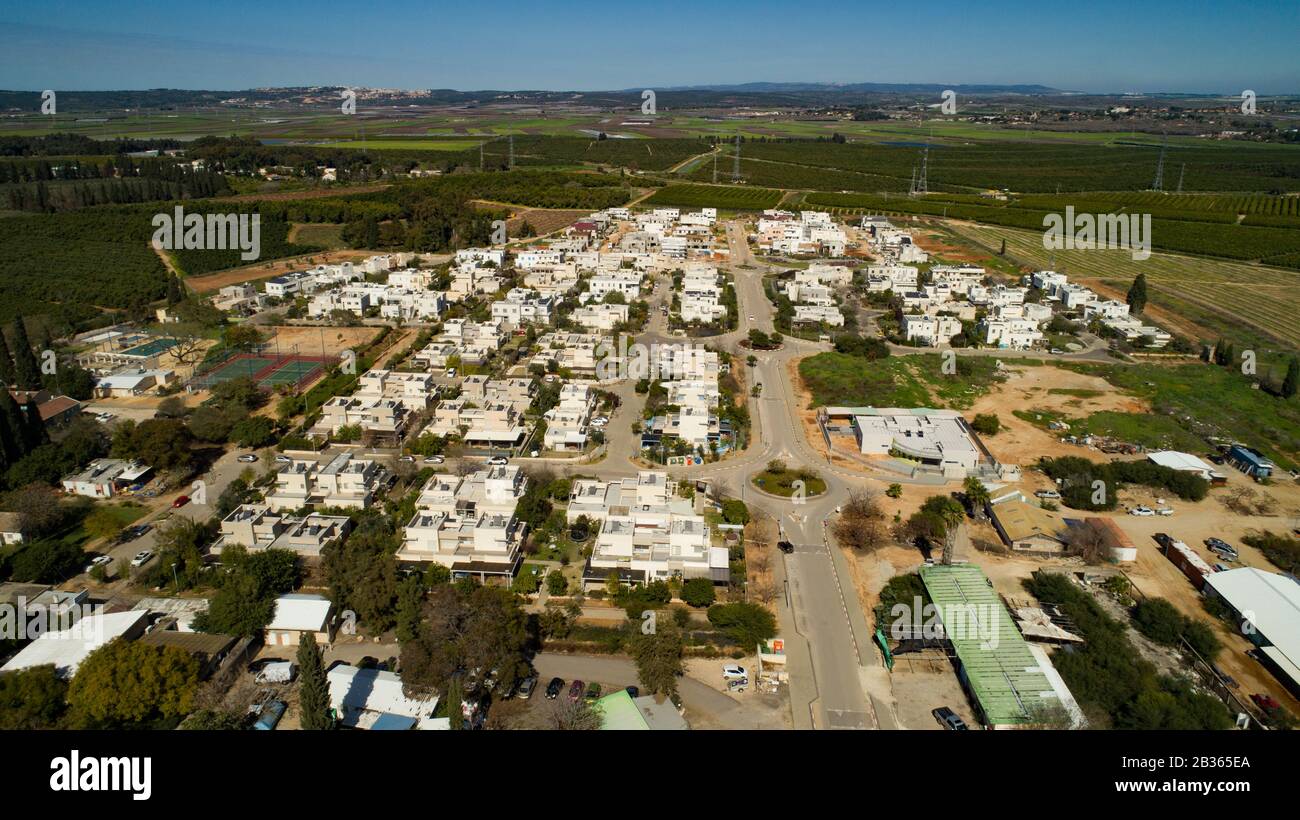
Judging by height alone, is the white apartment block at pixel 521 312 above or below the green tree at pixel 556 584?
above

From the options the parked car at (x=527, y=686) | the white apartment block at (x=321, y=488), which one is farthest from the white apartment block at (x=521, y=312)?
the parked car at (x=527, y=686)

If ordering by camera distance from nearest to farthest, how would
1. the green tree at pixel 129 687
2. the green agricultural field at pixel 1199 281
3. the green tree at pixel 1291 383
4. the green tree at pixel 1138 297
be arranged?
1. the green tree at pixel 129 687
2. the green tree at pixel 1291 383
3. the green agricultural field at pixel 1199 281
4. the green tree at pixel 1138 297

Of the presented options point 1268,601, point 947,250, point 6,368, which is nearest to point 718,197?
point 947,250

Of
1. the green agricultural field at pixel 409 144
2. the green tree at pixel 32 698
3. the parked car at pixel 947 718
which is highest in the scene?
the green agricultural field at pixel 409 144

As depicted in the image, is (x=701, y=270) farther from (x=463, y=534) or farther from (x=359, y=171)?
(x=359, y=171)

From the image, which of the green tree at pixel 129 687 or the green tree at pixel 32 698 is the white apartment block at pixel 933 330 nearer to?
the green tree at pixel 129 687

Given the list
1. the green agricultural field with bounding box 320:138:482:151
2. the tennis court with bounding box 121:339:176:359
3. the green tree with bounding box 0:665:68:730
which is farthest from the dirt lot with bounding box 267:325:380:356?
the green agricultural field with bounding box 320:138:482:151
